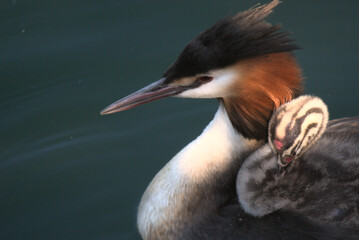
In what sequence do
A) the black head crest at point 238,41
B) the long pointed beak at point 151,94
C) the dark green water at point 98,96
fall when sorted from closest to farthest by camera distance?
the black head crest at point 238,41 → the long pointed beak at point 151,94 → the dark green water at point 98,96

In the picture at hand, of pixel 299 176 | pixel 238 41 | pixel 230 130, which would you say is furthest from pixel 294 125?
pixel 238 41

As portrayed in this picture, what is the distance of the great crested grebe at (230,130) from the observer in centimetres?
297

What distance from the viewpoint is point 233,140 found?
327 cm

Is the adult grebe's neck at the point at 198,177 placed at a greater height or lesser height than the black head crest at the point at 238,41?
lesser

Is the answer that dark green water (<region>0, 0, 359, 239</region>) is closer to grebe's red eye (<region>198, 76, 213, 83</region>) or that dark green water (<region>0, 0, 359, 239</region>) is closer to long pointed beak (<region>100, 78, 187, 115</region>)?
long pointed beak (<region>100, 78, 187, 115</region>)

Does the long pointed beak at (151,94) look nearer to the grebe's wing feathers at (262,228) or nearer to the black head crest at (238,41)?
the black head crest at (238,41)

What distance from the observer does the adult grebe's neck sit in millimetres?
3293

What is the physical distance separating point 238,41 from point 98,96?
2.09 meters

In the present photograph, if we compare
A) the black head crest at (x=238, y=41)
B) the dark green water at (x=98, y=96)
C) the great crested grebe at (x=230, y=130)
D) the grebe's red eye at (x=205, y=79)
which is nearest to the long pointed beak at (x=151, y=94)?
the great crested grebe at (x=230, y=130)

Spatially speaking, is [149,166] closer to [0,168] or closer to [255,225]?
[0,168]

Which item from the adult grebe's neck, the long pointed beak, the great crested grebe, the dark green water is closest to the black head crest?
the great crested grebe

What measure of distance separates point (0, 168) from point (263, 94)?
2256 millimetres

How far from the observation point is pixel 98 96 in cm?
479

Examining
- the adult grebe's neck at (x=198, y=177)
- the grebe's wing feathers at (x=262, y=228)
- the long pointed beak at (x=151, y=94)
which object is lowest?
the grebe's wing feathers at (x=262, y=228)
